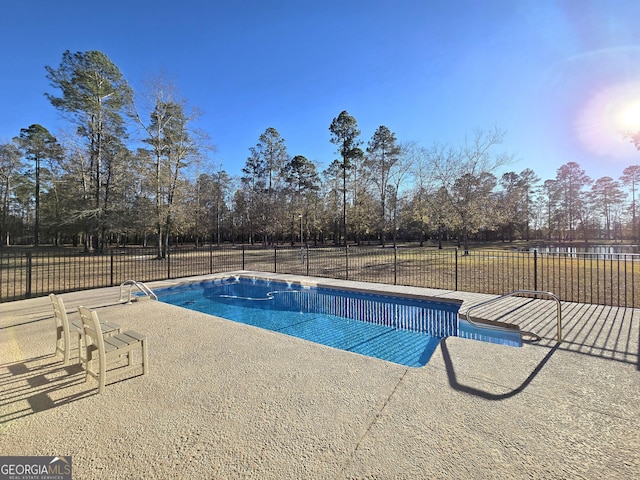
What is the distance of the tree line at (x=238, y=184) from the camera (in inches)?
786

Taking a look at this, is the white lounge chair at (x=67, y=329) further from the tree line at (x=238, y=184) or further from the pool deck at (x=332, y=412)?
the tree line at (x=238, y=184)

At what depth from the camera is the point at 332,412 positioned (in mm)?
2469

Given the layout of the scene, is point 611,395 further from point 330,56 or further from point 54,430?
point 330,56

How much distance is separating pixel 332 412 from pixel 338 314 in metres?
4.77

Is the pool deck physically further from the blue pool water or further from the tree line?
the tree line

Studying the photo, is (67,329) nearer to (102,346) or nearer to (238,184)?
(102,346)

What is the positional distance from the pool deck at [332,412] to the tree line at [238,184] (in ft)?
50.8

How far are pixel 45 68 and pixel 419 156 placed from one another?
104 feet
